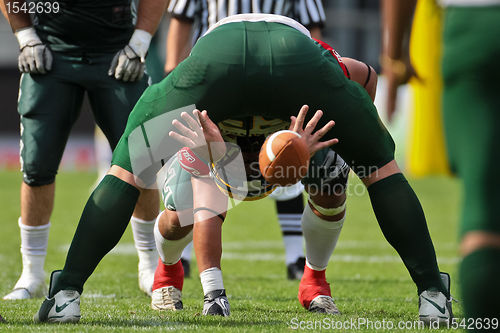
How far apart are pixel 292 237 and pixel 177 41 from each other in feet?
4.86

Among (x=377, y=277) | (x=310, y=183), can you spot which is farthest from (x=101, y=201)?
(x=377, y=277)

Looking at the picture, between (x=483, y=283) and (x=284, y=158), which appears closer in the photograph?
(x=483, y=283)

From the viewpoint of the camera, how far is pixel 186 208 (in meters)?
3.71

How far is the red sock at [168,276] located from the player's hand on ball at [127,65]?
0.99 m

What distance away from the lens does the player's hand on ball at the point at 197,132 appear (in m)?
2.93

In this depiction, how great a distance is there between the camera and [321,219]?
3.89 meters

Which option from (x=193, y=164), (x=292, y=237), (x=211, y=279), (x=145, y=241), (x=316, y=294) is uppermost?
(x=193, y=164)

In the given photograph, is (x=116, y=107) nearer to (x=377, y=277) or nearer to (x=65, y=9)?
(x=65, y=9)

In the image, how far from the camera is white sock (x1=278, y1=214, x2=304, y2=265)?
534cm

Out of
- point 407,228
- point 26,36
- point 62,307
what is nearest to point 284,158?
point 407,228

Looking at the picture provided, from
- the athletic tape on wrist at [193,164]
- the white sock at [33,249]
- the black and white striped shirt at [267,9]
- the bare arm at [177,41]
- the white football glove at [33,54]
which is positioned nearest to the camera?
the athletic tape on wrist at [193,164]

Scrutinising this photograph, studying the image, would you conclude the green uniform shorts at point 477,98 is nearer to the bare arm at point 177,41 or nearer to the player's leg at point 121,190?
the player's leg at point 121,190

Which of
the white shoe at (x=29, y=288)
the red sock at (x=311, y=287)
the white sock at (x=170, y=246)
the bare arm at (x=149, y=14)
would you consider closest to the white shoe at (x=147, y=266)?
the white shoe at (x=29, y=288)

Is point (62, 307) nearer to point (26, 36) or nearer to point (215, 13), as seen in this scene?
point (26, 36)
